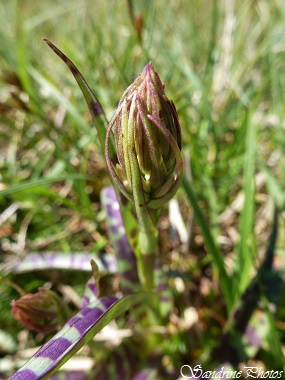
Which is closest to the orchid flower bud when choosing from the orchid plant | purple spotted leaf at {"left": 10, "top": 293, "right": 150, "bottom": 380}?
the orchid plant

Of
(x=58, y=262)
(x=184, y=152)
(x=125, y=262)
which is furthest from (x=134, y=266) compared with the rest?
(x=184, y=152)

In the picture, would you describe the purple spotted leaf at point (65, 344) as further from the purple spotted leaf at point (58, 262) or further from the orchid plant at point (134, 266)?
the purple spotted leaf at point (58, 262)

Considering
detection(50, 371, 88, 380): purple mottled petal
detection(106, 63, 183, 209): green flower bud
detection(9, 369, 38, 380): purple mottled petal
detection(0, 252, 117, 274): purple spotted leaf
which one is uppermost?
detection(106, 63, 183, 209): green flower bud

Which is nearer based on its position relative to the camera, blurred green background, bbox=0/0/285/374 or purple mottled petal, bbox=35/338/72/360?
purple mottled petal, bbox=35/338/72/360

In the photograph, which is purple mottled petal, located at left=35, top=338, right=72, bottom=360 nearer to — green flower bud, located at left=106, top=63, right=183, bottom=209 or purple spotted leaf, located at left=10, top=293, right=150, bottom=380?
purple spotted leaf, located at left=10, top=293, right=150, bottom=380

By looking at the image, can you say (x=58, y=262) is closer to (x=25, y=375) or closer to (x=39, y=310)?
(x=39, y=310)

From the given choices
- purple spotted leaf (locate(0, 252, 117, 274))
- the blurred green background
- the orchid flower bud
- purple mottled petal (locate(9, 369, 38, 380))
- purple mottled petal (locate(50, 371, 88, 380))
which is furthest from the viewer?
the blurred green background
